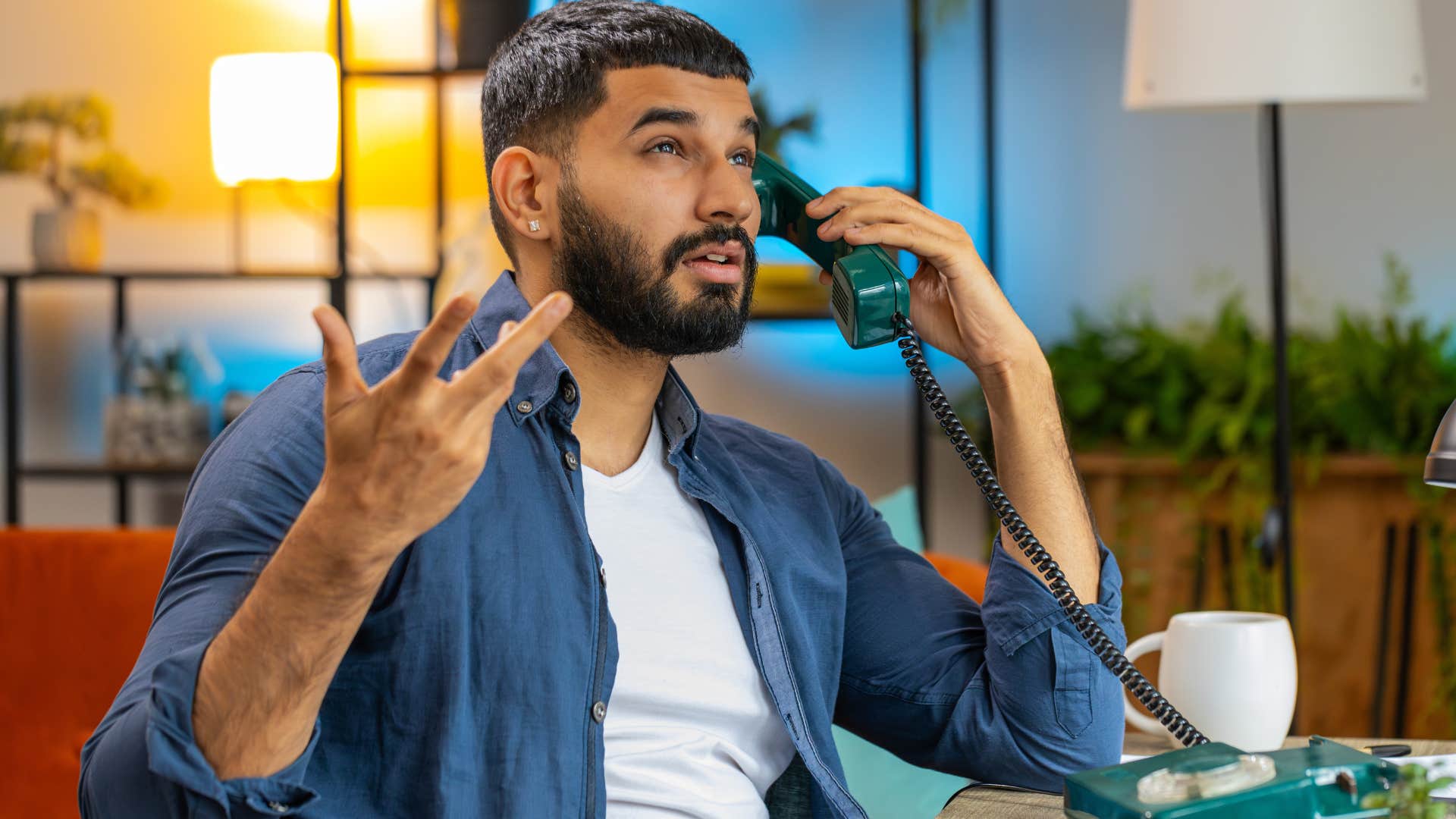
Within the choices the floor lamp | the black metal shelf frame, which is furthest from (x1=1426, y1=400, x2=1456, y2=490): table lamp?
the black metal shelf frame

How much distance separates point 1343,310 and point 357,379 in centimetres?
262

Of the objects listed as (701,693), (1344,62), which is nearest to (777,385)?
(1344,62)

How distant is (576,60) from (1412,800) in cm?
99

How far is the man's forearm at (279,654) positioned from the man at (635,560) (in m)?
0.01

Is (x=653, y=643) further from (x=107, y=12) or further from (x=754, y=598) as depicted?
(x=107, y=12)

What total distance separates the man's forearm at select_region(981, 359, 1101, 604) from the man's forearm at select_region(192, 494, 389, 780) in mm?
696

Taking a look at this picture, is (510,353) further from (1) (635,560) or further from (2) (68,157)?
(2) (68,157)

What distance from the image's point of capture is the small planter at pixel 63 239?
3.40 meters

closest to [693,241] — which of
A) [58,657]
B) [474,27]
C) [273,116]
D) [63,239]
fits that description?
[58,657]

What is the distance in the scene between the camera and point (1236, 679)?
49.7 inches

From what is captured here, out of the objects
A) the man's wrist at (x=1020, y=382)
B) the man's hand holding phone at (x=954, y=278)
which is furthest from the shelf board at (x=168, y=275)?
the man's wrist at (x=1020, y=382)

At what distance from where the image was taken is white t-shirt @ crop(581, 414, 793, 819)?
124cm

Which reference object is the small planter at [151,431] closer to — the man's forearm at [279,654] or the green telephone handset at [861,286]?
the green telephone handset at [861,286]

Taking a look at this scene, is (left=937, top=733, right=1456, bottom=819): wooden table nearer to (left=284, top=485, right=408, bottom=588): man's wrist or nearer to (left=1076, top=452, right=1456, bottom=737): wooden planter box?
(left=284, top=485, right=408, bottom=588): man's wrist
